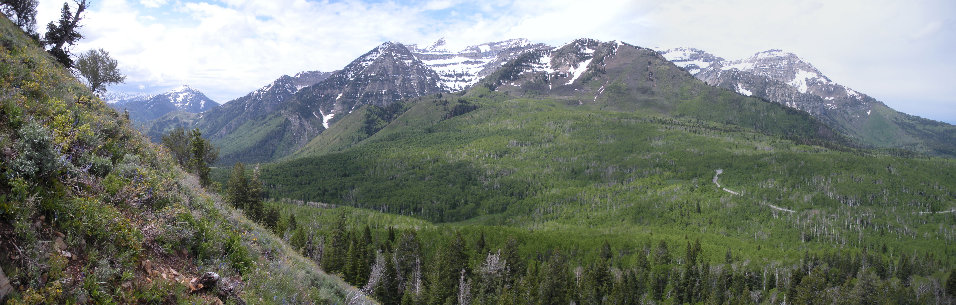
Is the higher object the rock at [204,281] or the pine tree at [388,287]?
the rock at [204,281]

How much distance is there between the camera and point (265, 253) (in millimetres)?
13789

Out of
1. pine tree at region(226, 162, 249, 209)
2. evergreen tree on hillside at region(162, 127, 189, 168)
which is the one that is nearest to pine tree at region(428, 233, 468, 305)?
pine tree at region(226, 162, 249, 209)

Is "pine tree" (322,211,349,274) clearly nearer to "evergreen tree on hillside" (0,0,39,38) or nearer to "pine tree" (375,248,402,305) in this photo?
"pine tree" (375,248,402,305)

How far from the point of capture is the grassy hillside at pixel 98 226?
6656mm

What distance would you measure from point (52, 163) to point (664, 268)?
449ft

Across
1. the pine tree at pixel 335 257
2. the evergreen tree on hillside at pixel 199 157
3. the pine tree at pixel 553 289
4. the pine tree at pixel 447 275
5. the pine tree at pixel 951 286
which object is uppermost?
the evergreen tree on hillside at pixel 199 157

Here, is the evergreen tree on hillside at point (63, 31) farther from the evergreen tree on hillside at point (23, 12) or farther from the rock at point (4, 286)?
the rock at point (4, 286)

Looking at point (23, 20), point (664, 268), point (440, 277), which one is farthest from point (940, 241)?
point (23, 20)

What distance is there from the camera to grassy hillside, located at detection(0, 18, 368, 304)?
666 cm

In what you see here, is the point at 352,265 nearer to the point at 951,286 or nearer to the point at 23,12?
the point at 23,12

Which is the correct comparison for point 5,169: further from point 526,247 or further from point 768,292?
point 768,292

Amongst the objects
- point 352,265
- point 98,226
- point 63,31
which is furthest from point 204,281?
point 352,265

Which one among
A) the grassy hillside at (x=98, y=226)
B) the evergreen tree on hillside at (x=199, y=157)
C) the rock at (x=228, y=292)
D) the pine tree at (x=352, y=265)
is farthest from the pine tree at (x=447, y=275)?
the rock at (x=228, y=292)

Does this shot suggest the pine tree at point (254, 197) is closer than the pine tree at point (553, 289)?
Yes
